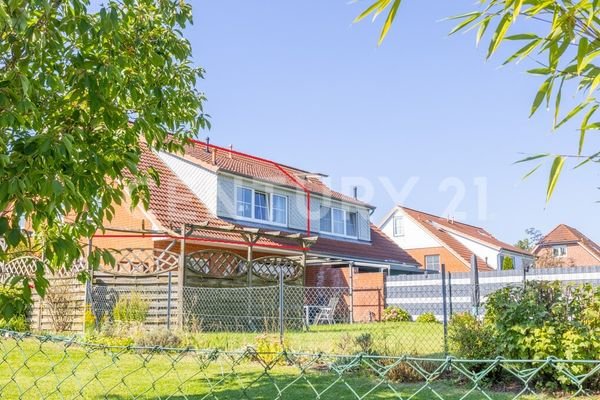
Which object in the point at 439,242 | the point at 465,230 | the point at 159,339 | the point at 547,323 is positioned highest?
the point at 465,230

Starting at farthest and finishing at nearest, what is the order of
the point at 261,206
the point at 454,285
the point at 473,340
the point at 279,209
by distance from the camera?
the point at 279,209, the point at 261,206, the point at 454,285, the point at 473,340

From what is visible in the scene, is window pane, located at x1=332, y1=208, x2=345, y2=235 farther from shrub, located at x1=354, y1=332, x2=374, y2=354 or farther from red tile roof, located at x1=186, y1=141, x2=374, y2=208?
shrub, located at x1=354, y1=332, x2=374, y2=354

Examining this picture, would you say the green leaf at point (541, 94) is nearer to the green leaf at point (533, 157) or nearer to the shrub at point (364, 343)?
the green leaf at point (533, 157)

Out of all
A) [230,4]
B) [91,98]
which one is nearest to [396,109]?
[230,4]

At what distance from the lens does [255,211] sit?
24.8 m

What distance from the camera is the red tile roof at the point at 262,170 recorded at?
80.3 ft

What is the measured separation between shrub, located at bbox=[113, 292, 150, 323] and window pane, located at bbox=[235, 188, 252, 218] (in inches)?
376

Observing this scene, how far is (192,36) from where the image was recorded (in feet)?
23.2

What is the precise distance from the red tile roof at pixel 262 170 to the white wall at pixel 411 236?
12.0 m

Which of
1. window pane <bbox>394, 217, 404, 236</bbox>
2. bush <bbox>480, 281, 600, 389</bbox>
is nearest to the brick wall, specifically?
bush <bbox>480, 281, 600, 389</bbox>

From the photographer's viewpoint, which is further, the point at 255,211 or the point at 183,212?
the point at 255,211

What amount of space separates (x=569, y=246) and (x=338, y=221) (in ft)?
103

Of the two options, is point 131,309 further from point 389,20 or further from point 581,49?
point 581,49

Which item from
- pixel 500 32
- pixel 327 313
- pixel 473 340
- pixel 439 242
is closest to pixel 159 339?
pixel 473 340
